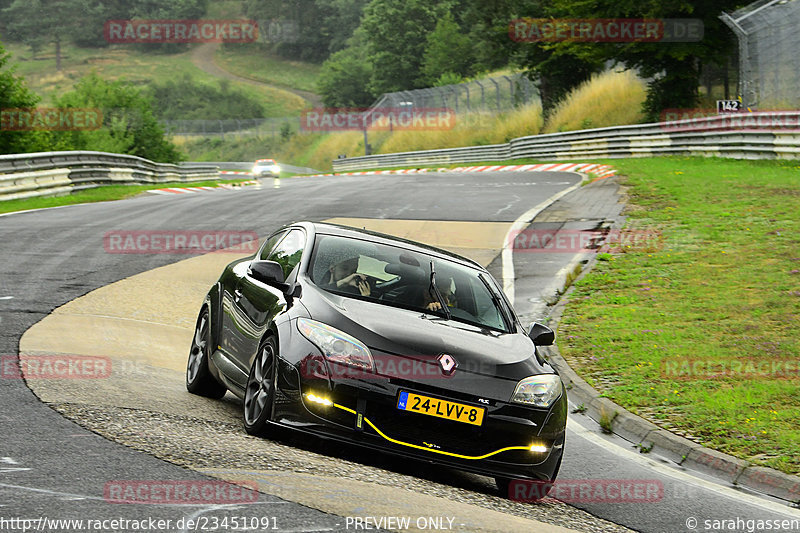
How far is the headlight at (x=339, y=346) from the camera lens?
6273 millimetres

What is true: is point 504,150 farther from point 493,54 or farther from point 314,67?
point 314,67

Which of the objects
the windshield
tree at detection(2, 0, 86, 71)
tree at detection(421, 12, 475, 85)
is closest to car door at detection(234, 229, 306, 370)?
the windshield

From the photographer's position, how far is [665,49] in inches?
1490

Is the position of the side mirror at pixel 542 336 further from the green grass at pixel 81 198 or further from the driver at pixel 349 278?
the green grass at pixel 81 198

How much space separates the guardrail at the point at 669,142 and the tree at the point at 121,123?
47.2 feet

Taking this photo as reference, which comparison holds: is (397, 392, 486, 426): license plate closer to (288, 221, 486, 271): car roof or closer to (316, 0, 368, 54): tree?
(288, 221, 486, 271): car roof

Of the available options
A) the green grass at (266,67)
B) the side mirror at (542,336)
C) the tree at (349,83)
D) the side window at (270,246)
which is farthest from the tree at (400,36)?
the side mirror at (542,336)

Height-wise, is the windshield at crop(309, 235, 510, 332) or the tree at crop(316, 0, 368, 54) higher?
the tree at crop(316, 0, 368, 54)

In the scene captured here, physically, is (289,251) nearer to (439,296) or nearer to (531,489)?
(439,296)

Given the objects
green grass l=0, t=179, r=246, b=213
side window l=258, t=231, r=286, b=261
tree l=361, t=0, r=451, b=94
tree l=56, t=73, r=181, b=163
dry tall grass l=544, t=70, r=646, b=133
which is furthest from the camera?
tree l=361, t=0, r=451, b=94

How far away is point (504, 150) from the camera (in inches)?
1928

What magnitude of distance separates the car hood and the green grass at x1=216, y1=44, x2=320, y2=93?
482 ft

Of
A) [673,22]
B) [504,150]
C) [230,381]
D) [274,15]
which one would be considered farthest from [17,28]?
[230,381]

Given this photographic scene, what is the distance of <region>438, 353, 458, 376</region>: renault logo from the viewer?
633 cm
